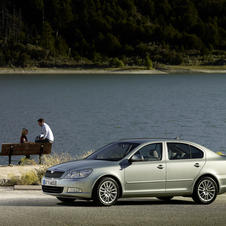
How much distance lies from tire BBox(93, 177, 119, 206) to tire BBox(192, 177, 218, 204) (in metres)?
1.81

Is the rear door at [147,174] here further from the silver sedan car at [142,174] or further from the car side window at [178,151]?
the car side window at [178,151]

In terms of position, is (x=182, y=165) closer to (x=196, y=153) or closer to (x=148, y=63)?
(x=196, y=153)

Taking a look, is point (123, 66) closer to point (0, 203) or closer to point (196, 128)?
point (196, 128)

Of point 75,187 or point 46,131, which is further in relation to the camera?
point 46,131

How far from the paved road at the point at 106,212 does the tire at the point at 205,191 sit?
0.15 m

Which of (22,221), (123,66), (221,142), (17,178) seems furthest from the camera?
(123,66)

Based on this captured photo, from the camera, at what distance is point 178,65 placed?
198 metres

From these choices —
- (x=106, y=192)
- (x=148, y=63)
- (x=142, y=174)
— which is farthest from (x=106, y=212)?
(x=148, y=63)

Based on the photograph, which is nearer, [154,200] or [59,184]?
[59,184]

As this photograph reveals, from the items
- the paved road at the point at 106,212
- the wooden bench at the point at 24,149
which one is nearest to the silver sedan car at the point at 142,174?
the paved road at the point at 106,212

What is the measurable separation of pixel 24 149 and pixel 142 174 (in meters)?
7.73

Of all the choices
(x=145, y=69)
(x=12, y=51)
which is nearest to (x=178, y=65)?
(x=145, y=69)

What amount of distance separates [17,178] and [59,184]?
3.49 meters

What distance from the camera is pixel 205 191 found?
9797mm
